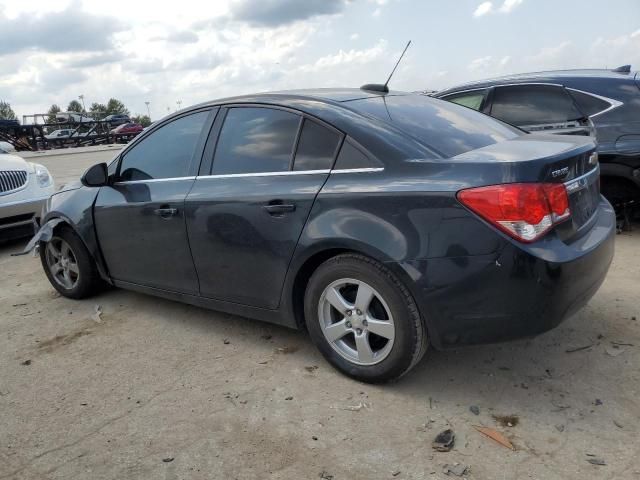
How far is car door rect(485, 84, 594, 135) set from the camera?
18.1 feet

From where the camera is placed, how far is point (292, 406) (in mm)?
2967

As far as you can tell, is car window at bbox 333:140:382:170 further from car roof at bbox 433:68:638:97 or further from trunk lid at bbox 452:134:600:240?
car roof at bbox 433:68:638:97

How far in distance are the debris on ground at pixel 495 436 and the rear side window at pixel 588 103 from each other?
392 centimetres

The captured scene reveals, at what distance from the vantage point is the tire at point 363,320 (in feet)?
9.34

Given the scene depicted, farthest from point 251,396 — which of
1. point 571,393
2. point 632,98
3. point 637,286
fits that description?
point 632,98

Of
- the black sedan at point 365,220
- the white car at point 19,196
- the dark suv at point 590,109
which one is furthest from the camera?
the white car at point 19,196

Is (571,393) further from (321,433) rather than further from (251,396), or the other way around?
(251,396)

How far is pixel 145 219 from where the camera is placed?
3984mm

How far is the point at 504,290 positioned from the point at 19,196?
20.4 ft

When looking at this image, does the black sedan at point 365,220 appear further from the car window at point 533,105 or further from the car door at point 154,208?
the car window at point 533,105

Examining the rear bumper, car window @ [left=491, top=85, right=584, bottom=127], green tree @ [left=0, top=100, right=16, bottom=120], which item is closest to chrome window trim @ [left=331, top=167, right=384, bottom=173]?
the rear bumper

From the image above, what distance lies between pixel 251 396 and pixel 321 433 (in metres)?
0.54

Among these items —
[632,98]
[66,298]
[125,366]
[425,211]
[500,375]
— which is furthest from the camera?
[632,98]

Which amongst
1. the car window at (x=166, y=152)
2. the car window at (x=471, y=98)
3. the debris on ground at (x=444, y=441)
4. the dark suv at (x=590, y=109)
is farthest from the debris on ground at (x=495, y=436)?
the car window at (x=471, y=98)
